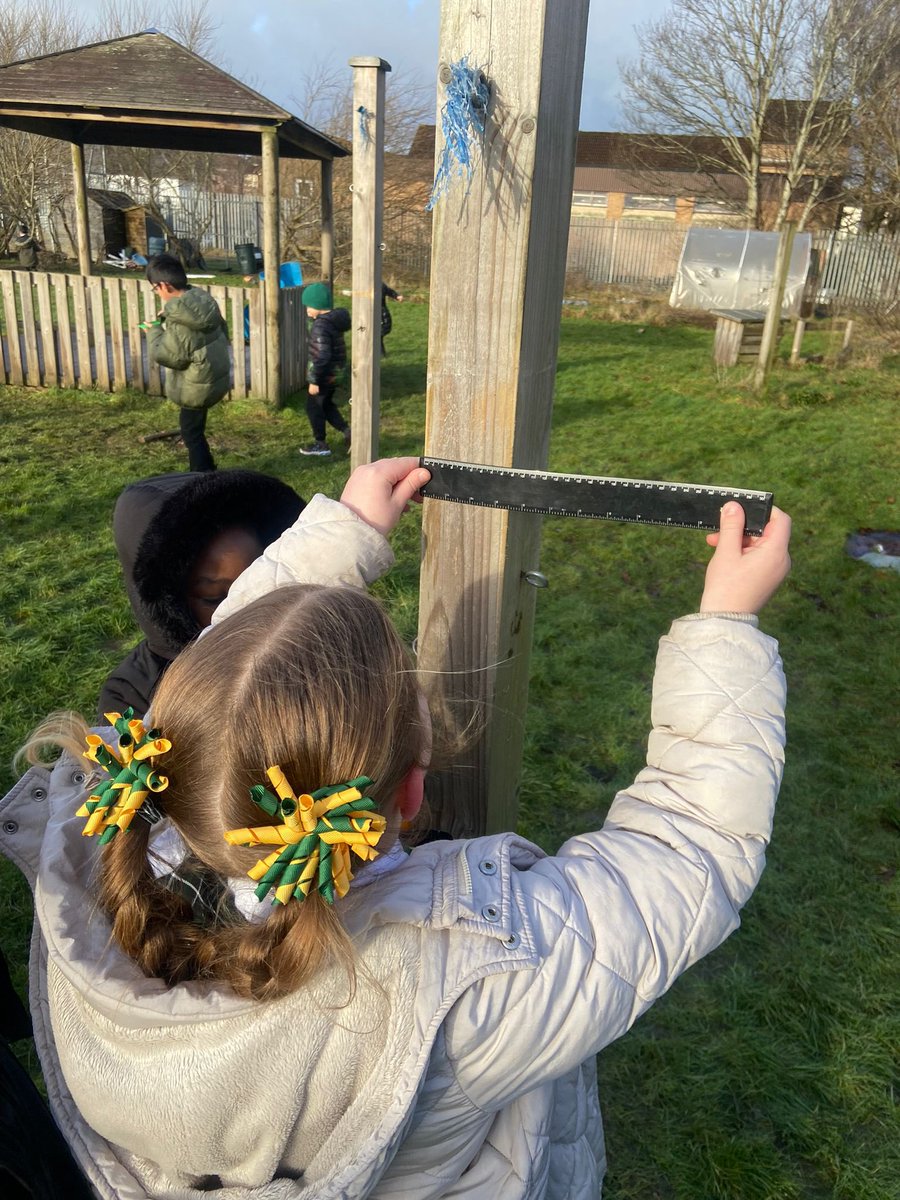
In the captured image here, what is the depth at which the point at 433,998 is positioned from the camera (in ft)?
3.30

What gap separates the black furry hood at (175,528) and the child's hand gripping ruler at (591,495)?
91cm

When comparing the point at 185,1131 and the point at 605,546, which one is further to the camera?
the point at 605,546

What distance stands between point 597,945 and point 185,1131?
51 cm

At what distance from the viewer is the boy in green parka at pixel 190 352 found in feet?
23.9

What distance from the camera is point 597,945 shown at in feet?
3.53

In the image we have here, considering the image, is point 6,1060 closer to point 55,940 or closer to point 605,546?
point 55,940

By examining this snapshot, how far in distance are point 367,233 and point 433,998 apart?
447 cm

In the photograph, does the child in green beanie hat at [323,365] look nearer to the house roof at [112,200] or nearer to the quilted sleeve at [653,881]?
the quilted sleeve at [653,881]

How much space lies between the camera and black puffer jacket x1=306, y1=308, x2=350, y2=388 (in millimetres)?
8039

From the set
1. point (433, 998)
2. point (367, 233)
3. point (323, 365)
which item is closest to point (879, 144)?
point (323, 365)

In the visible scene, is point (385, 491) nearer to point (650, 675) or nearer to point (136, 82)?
point (650, 675)

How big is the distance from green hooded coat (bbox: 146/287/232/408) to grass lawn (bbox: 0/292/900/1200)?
66cm

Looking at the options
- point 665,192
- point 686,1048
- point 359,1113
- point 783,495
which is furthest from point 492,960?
point 665,192

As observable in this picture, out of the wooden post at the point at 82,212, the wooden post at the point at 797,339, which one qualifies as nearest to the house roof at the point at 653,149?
the wooden post at the point at 797,339
